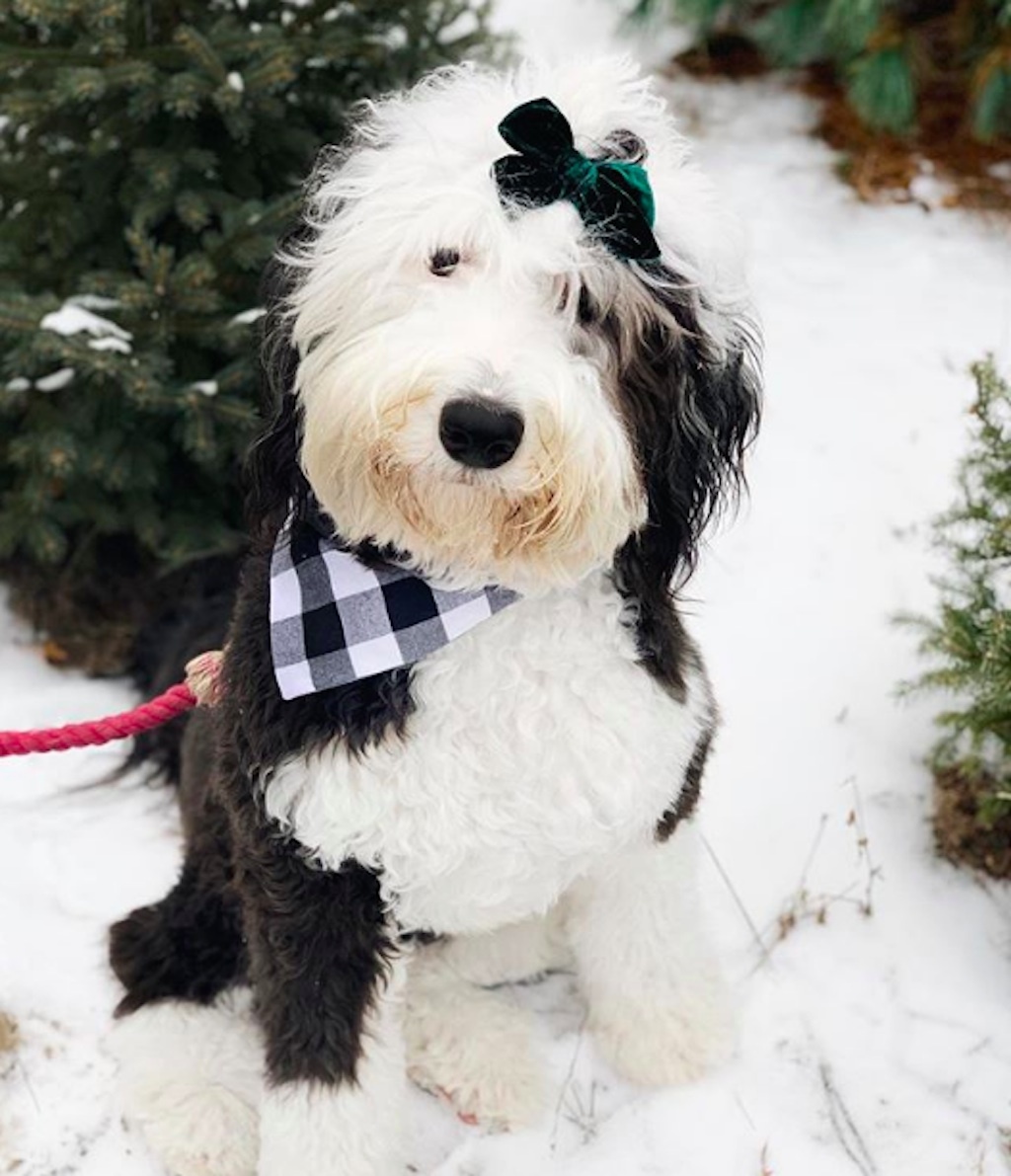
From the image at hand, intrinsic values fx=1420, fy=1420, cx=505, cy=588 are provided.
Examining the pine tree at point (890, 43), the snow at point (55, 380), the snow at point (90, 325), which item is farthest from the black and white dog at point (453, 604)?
the pine tree at point (890, 43)

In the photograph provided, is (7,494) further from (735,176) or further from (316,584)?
(735,176)

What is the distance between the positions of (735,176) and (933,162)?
0.67m

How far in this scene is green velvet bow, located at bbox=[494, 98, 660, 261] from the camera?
1.76 metres

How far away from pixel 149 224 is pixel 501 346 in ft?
5.80

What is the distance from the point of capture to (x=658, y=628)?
2.14 metres

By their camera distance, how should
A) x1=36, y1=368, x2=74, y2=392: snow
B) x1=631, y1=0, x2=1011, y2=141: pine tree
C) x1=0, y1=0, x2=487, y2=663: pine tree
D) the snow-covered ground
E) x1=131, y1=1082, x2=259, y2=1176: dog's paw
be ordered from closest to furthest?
x1=131, y1=1082, x2=259, y2=1176: dog's paw < the snow-covered ground < x1=0, y1=0, x2=487, y2=663: pine tree < x1=36, y1=368, x2=74, y2=392: snow < x1=631, y1=0, x2=1011, y2=141: pine tree

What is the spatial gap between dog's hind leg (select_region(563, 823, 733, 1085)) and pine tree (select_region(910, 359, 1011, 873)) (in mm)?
637

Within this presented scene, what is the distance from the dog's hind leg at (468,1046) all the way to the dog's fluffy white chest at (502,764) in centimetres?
57

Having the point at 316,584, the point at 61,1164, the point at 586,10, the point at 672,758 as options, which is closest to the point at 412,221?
the point at 316,584

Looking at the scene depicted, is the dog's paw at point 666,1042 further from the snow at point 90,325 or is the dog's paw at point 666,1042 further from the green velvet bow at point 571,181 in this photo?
the snow at point 90,325

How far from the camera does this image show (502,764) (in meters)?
2.07

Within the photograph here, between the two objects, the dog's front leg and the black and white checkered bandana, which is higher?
the black and white checkered bandana

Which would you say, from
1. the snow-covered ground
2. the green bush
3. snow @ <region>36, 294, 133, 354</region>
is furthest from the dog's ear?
snow @ <region>36, 294, 133, 354</region>

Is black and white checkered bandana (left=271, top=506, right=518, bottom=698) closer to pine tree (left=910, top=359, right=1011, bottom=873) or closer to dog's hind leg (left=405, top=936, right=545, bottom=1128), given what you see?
dog's hind leg (left=405, top=936, right=545, bottom=1128)
